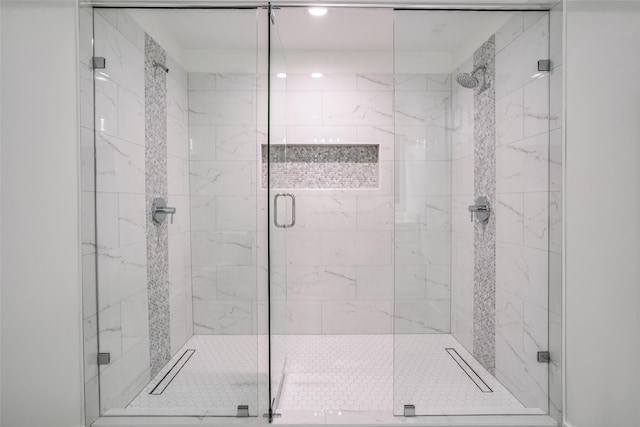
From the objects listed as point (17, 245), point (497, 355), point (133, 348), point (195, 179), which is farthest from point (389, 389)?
point (17, 245)

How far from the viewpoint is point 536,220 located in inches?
76.8

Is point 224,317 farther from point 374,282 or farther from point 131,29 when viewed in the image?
point 374,282

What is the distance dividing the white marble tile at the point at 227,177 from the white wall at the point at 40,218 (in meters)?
0.58

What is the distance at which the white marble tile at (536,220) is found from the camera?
1.93 meters

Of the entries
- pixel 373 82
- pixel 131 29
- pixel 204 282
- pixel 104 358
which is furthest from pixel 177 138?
pixel 373 82

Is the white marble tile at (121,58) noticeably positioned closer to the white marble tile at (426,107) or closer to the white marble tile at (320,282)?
the white marble tile at (426,107)

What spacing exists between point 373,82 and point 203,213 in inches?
78.5

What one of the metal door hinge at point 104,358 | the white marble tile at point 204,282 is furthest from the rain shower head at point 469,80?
the metal door hinge at point 104,358

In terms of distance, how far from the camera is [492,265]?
2.03 metres

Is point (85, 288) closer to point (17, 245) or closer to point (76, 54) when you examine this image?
point (17, 245)

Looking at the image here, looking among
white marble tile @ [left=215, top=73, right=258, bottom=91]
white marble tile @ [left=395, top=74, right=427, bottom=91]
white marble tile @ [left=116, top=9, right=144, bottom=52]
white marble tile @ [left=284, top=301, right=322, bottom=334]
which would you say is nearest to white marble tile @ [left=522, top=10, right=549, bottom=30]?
white marble tile @ [left=395, top=74, right=427, bottom=91]

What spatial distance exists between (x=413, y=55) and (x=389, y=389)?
174 cm

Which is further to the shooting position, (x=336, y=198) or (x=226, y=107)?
(x=336, y=198)

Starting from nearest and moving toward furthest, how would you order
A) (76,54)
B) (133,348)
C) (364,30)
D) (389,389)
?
1. (76,54)
2. (133,348)
3. (389,389)
4. (364,30)
